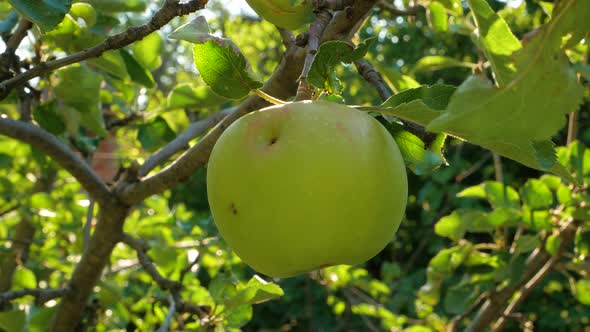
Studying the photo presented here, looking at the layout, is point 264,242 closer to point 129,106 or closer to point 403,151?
point 403,151

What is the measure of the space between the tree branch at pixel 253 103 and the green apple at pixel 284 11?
0.09 m

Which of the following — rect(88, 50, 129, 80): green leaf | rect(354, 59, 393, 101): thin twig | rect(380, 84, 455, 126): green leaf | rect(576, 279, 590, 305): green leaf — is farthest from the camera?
rect(576, 279, 590, 305): green leaf

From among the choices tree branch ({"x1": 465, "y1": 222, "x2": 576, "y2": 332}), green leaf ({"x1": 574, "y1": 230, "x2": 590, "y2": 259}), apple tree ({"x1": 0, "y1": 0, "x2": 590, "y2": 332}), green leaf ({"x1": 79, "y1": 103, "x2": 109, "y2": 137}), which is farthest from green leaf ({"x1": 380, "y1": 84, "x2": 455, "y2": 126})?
tree branch ({"x1": 465, "y1": 222, "x2": 576, "y2": 332})

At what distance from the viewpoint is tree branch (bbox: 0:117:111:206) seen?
106 cm

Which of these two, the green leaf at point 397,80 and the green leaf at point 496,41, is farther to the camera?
the green leaf at point 397,80

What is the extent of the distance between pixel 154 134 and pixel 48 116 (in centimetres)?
24

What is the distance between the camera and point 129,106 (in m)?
1.53

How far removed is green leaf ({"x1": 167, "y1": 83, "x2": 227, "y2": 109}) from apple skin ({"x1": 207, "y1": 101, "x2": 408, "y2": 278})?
2.27ft

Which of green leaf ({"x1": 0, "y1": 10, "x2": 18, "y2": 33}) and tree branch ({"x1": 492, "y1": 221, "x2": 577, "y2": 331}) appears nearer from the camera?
green leaf ({"x1": 0, "y1": 10, "x2": 18, "y2": 33})

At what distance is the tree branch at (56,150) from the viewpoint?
1.06 metres

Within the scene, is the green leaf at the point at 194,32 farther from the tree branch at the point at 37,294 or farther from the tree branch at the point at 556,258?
the tree branch at the point at 556,258

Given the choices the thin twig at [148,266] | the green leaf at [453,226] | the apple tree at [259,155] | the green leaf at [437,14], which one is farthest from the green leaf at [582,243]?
the thin twig at [148,266]

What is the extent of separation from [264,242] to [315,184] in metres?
0.08

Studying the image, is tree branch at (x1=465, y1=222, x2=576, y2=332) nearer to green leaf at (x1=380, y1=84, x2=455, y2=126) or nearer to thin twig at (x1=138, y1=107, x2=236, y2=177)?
thin twig at (x1=138, y1=107, x2=236, y2=177)
